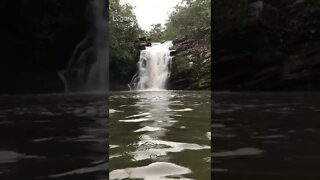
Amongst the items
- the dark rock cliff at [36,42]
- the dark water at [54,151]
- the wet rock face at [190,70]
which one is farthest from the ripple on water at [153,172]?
the wet rock face at [190,70]

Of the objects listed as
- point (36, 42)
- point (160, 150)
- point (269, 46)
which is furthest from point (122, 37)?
point (160, 150)

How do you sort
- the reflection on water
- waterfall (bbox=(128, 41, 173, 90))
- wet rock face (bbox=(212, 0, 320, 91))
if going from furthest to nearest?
waterfall (bbox=(128, 41, 173, 90)), wet rock face (bbox=(212, 0, 320, 91)), the reflection on water

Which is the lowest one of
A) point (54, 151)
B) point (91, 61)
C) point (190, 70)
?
point (54, 151)

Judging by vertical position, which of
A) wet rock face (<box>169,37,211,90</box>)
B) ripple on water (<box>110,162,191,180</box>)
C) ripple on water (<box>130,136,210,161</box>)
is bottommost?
ripple on water (<box>130,136,210,161</box>)

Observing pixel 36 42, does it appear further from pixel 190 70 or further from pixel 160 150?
pixel 160 150

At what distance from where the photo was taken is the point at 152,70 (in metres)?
25.0

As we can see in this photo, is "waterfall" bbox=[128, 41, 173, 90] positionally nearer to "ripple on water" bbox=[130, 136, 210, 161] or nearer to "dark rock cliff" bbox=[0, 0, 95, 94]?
"dark rock cliff" bbox=[0, 0, 95, 94]

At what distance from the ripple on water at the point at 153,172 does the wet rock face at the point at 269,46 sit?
49.9ft

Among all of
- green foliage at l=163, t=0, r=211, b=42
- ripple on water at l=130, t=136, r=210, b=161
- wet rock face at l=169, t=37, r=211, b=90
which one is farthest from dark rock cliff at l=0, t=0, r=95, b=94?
ripple on water at l=130, t=136, r=210, b=161

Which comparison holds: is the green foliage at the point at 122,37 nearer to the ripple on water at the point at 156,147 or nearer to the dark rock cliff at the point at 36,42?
the dark rock cliff at the point at 36,42

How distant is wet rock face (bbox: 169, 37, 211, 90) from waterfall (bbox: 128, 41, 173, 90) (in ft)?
1.57

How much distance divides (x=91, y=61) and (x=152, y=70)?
4775 mm

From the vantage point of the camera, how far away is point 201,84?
23625 mm

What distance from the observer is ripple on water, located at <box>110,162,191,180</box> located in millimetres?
2389
